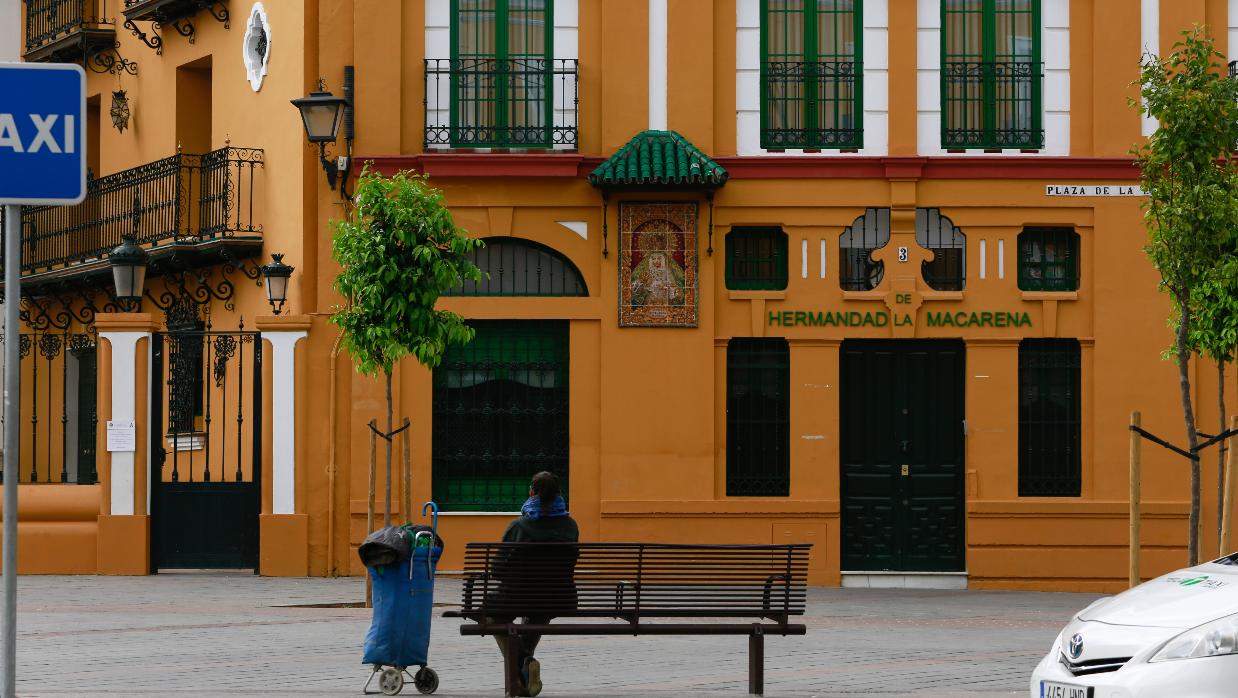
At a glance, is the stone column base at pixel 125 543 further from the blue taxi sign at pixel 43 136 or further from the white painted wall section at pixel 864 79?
the blue taxi sign at pixel 43 136

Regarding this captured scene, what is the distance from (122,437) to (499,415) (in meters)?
4.37

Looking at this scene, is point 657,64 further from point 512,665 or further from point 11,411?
point 11,411

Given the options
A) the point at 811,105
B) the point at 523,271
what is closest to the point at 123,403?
the point at 523,271

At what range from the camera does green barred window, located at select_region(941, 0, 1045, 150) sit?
21.6 metres

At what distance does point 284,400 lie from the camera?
70.0ft

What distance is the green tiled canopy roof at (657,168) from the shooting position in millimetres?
20875

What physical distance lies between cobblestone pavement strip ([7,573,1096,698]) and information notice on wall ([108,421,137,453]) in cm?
162

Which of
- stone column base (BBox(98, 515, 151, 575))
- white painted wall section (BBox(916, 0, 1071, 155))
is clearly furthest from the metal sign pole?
white painted wall section (BBox(916, 0, 1071, 155))

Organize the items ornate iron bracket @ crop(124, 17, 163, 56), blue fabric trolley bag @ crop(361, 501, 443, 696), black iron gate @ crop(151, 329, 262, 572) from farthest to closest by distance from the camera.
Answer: ornate iron bracket @ crop(124, 17, 163, 56) < black iron gate @ crop(151, 329, 262, 572) < blue fabric trolley bag @ crop(361, 501, 443, 696)

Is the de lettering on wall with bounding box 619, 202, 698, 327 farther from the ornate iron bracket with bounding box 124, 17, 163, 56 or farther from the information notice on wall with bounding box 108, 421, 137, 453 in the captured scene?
the ornate iron bracket with bounding box 124, 17, 163, 56

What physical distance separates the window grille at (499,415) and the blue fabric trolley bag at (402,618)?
9196mm

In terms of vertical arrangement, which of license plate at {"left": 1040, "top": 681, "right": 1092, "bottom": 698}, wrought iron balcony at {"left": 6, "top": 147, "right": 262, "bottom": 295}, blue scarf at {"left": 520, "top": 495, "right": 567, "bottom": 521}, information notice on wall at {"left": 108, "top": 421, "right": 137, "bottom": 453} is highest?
wrought iron balcony at {"left": 6, "top": 147, "right": 262, "bottom": 295}

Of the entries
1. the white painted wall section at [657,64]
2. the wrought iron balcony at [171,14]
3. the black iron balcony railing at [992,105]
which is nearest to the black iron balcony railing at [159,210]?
the wrought iron balcony at [171,14]

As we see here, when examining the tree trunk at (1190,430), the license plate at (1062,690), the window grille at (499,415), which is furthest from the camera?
the window grille at (499,415)
